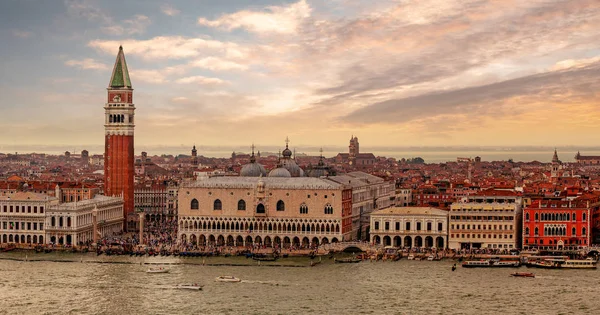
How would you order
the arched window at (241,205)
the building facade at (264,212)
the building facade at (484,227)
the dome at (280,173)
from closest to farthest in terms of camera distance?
the building facade at (484,227) < the building facade at (264,212) < the arched window at (241,205) < the dome at (280,173)

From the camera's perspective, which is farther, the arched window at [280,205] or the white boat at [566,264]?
the arched window at [280,205]

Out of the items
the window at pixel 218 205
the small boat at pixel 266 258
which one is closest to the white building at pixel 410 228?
the small boat at pixel 266 258

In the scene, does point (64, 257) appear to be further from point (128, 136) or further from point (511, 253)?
point (511, 253)

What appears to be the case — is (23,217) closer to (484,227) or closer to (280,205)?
(280,205)

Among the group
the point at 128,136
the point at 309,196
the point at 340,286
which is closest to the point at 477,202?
the point at 309,196

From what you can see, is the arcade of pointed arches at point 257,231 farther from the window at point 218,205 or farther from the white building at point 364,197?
the white building at point 364,197

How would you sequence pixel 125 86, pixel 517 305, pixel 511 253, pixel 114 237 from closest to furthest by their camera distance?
1. pixel 517 305
2. pixel 511 253
3. pixel 114 237
4. pixel 125 86

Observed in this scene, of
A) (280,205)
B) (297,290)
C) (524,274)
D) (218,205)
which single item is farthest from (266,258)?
(524,274)
